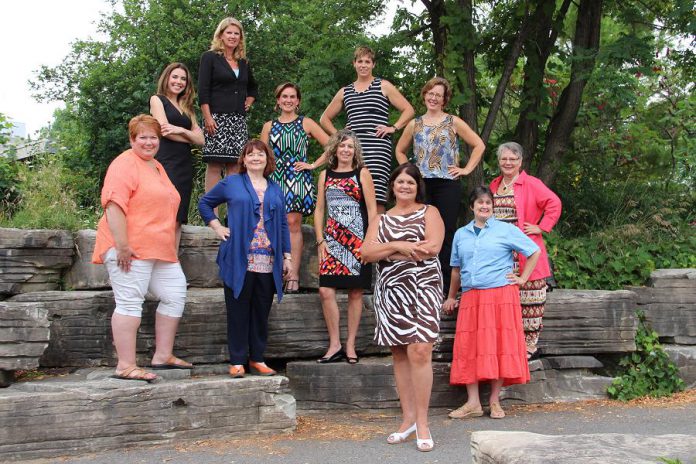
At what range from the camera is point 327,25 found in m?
9.66

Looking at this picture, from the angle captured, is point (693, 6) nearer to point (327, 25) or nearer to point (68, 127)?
point (327, 25)

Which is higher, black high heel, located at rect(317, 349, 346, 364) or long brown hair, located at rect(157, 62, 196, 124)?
long brown hair, located at rect(157, 62, 196, 124)

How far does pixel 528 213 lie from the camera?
653 centimetres

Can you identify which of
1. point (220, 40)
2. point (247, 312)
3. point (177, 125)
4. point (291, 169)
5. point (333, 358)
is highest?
point (220, 40)

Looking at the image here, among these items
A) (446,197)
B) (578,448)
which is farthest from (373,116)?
(578,448)

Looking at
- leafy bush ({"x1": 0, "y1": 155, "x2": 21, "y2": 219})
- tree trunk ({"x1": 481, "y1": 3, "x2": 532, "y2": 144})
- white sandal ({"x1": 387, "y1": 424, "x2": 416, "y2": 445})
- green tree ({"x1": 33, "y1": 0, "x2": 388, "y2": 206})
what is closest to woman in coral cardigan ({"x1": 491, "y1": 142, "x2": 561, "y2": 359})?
white sandal ({"x1": 387, "y1": 424, "x2": 416, "y2": 445})

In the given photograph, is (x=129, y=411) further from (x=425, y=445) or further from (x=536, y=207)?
(x=536, y=207)

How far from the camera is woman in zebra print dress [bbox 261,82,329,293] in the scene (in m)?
6.65

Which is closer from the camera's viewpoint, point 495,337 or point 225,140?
point 495,337

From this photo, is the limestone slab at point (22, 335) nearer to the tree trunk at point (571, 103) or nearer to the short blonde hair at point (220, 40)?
the short blonde hair at point (220, 40)

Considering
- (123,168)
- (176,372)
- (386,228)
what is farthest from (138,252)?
(386,228)

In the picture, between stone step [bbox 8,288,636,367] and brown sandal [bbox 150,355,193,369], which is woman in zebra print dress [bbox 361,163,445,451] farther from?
brown sandal [bbox 150,355,193,369]

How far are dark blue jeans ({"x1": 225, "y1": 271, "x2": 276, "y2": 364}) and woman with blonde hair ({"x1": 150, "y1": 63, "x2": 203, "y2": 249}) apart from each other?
3.49 feet

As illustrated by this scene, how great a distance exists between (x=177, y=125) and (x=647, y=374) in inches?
189
